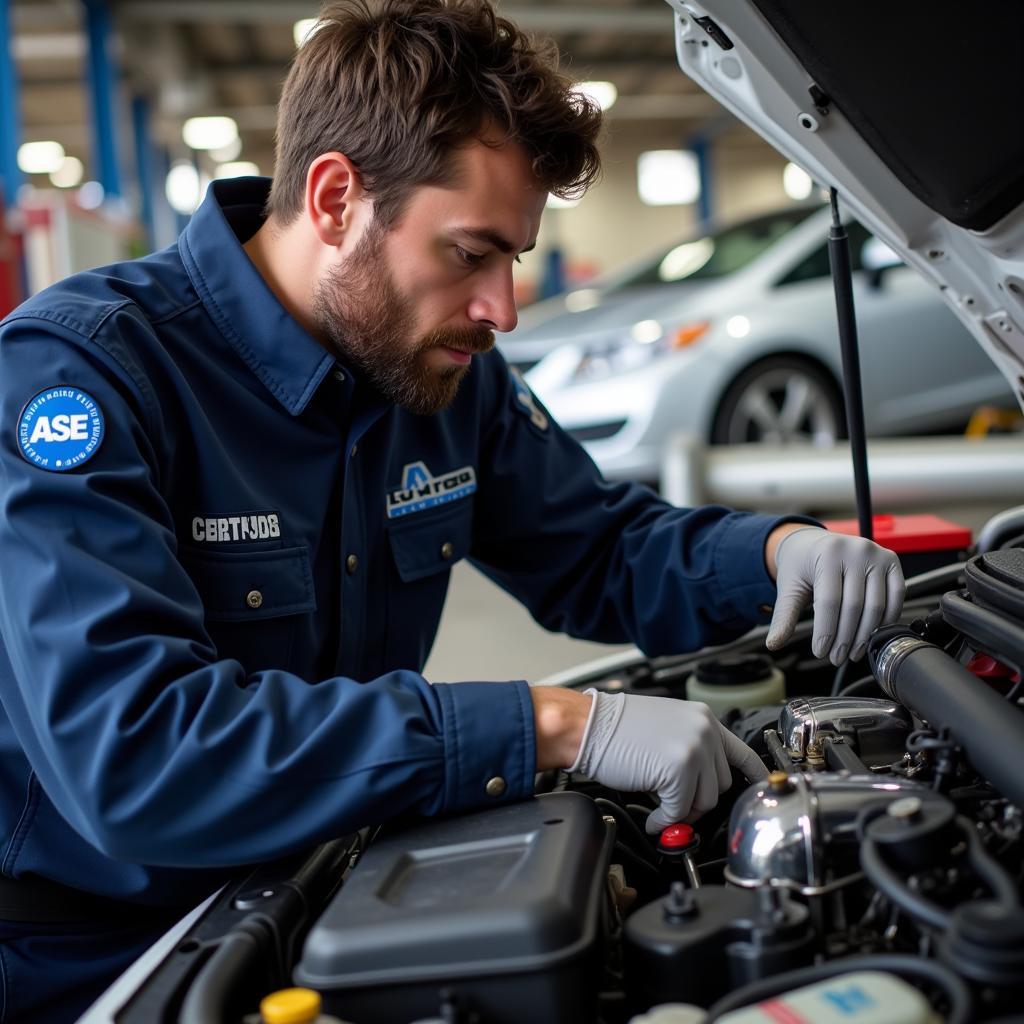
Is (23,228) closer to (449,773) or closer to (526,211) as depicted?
(526,211)

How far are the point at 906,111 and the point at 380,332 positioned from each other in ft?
1.86

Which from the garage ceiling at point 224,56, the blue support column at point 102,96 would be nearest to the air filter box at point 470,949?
the garage ceiling at point 224,56

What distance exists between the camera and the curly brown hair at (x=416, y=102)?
1237mm

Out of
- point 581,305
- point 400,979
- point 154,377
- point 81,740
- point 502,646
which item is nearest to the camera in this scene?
point 400,979

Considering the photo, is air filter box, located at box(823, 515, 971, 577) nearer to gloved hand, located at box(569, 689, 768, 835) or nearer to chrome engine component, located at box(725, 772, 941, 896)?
gloved hand, located at box(569, 689, 768, 835)

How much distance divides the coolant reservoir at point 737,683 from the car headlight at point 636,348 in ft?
10.4

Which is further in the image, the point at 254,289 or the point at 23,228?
the point at 23,228

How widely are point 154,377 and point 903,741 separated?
0.77 metres

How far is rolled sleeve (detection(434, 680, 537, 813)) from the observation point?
3.01 ft

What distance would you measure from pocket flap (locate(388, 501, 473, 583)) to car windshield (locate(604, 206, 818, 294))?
3.70 meters

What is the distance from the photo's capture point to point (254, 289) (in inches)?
49.7

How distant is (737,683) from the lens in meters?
1.38

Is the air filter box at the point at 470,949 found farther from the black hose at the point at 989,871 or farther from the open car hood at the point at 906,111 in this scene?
the open car hood at the point at 906,111

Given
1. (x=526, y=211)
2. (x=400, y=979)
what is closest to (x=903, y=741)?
(x=400, y=979)
